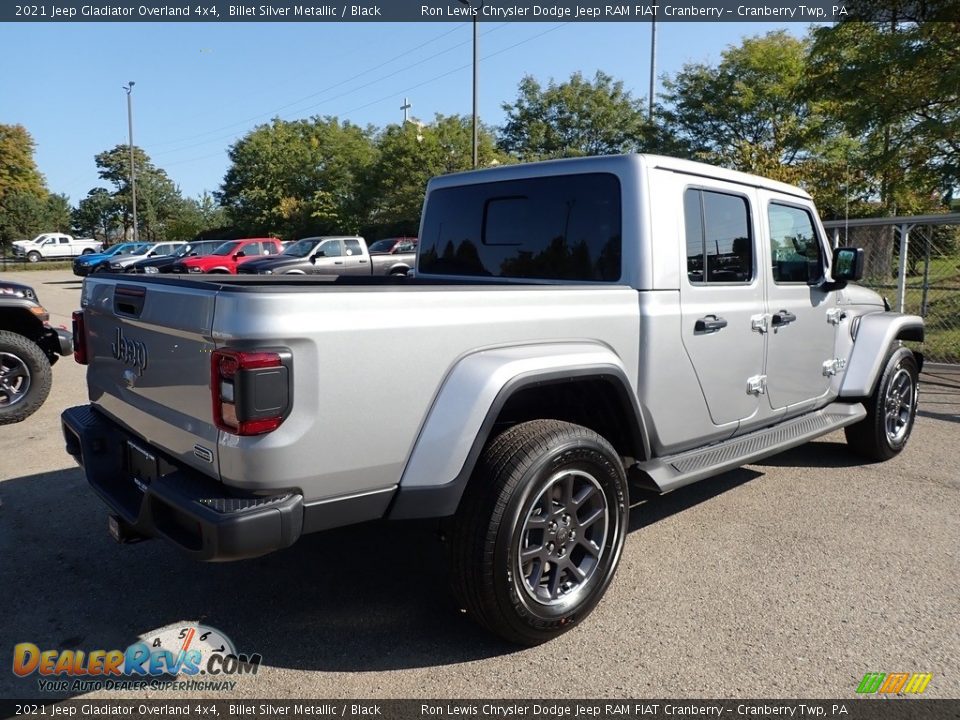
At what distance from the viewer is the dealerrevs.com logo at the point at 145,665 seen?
2.70 m

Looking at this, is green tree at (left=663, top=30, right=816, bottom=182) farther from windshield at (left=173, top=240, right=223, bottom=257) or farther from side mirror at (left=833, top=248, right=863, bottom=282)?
side mirror at (left=833, top=248, right=863, bottom=282)

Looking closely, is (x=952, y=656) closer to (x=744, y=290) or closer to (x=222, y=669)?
(x=744, y=290)

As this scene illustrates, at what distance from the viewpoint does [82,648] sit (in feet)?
9.53

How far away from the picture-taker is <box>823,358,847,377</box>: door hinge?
4730 mm

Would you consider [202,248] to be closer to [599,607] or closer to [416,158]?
[416,158]

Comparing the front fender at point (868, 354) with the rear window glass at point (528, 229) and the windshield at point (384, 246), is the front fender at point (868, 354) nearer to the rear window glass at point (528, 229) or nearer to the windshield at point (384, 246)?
the rear window glass at point (528, 229)

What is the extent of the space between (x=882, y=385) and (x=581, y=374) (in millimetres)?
3296

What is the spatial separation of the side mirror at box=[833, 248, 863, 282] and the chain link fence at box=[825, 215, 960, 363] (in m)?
5.44

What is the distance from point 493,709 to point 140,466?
66.9 inches

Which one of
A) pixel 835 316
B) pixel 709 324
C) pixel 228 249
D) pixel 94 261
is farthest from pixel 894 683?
pixel 94 261

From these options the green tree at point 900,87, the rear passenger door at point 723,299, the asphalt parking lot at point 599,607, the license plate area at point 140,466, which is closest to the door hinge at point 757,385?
the rear passenger door at point 723,299

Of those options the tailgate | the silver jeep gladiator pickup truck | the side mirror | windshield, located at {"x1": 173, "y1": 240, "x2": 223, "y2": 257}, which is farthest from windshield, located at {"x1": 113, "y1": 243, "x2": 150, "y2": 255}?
the side mirror

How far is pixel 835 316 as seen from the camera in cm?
476

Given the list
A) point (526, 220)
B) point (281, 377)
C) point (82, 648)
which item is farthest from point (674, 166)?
point (82, 648)
